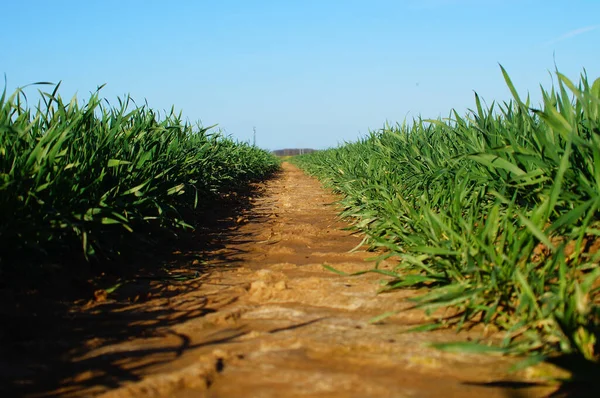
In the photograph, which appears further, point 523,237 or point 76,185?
point 76,185

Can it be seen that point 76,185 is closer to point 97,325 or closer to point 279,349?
point 97,325

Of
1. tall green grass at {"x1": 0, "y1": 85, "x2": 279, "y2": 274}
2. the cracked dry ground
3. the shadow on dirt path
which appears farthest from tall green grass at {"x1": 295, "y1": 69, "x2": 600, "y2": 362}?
tall green grass at {"x1": 0, "y1": 85, "x2": 279, "y2": 274}

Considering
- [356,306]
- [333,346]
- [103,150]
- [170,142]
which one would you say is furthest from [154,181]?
[333,346]

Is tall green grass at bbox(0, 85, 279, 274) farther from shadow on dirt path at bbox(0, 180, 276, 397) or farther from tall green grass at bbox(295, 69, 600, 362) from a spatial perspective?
tall green grass at bbox(295, 69, 600, 362)

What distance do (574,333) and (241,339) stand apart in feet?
3.53

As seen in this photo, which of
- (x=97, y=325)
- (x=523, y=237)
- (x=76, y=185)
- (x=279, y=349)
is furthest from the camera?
(x=76, y=185)

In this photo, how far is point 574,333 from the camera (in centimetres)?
167

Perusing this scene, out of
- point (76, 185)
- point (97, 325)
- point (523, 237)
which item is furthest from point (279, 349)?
point (76, 185)

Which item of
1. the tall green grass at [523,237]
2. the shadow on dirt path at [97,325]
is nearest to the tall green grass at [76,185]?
the shadow on dirt path at [97,325]

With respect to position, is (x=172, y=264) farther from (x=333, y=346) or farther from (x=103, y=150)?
(x=333, y=346)

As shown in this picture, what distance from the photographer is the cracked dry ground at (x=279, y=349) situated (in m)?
1.62

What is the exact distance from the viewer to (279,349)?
1.94 m

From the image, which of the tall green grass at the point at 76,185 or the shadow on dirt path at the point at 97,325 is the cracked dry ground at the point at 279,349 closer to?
the shadow on dirt path at the point at 97,325

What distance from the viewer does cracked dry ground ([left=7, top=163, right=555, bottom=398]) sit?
1.62m
